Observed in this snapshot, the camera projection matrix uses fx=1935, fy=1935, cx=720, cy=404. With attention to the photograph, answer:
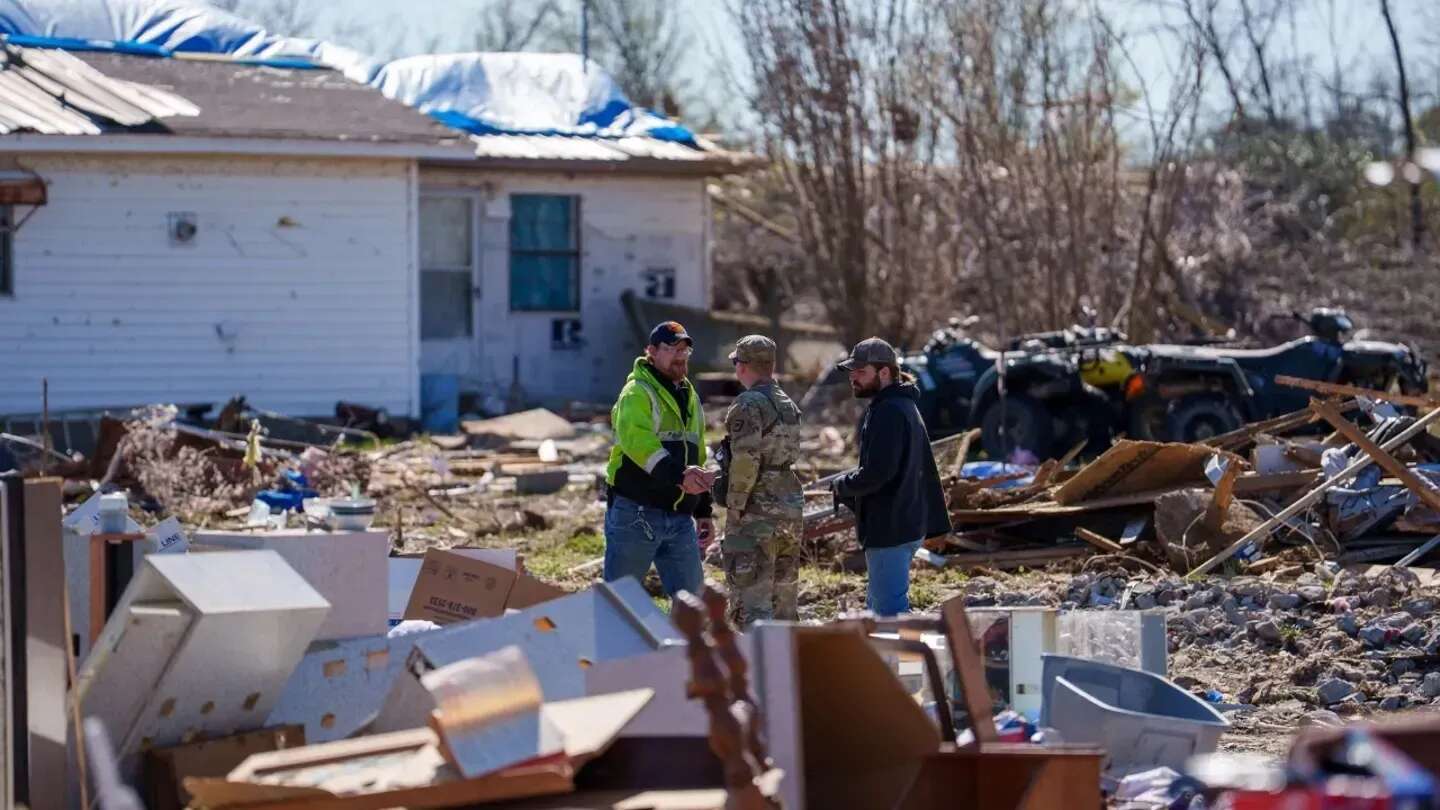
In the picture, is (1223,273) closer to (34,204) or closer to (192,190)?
(192,190)

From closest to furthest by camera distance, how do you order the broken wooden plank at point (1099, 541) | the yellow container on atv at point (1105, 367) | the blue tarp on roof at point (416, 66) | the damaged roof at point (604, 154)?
the broken wooden plank at point (1099, 541), the yellow container on atv at point (1105, 367), the damaged roof at point (604, 154), the blue tarp on roof at point (416, 66)

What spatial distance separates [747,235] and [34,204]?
49.9ft

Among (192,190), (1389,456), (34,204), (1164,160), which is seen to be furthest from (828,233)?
(1389,456)

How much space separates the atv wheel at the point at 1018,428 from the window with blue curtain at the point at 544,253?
8448 millimetres

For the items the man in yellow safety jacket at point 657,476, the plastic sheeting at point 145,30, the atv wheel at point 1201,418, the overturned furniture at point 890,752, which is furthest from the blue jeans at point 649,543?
the plastic sheeting at point 145,30

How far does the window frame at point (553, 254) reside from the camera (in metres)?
23.0

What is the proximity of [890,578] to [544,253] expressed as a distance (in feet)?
49.4

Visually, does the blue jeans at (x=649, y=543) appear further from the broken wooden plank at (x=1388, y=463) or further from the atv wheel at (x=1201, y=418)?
the atv wheel at (x=1201, y=418)

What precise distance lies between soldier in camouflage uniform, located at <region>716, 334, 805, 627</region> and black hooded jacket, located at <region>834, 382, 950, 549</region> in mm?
276

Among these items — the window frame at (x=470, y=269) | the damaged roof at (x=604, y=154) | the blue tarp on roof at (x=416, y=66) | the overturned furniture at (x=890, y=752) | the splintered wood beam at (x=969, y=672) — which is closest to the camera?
the overturned furniture at (x=890, y=752)

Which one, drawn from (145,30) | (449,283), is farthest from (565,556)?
(145,30)

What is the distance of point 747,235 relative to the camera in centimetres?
3216

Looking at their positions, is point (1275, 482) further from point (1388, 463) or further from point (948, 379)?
point (948, 379)

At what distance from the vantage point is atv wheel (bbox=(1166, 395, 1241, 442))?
50.3 ft
